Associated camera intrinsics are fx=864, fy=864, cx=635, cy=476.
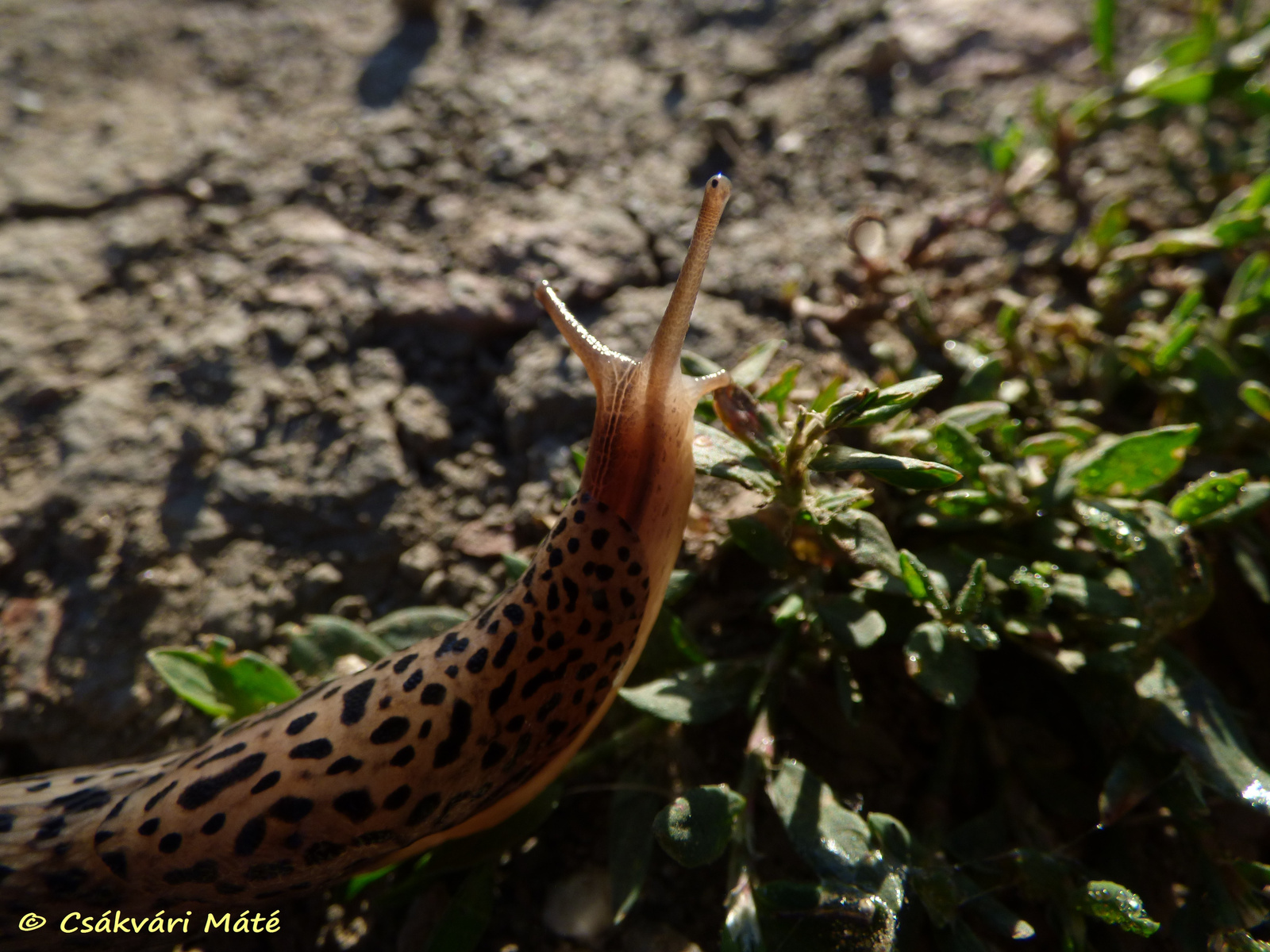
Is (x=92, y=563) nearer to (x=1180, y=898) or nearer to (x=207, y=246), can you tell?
(x=207, y=246)

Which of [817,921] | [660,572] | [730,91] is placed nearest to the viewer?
[817,921]

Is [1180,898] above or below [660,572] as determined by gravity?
below

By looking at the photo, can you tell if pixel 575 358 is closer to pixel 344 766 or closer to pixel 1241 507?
pixel 344 766

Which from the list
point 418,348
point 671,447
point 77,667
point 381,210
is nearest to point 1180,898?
point 671,447

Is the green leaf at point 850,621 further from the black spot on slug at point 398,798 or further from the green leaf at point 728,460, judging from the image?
the black spot on slug at point 398,798

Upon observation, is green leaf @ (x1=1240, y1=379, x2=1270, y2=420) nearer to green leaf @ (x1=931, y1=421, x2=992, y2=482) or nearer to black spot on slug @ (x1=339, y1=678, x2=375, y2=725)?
green leaf @ (x1=931, y1=421, x2=992, y2=482)

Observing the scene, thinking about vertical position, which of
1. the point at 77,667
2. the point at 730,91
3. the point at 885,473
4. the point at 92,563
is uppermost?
the point at 730,91

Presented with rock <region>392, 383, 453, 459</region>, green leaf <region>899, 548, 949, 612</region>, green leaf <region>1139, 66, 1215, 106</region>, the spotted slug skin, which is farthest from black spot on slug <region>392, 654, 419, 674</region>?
green leaf <region>1139, 66, 1215, 106</region>
